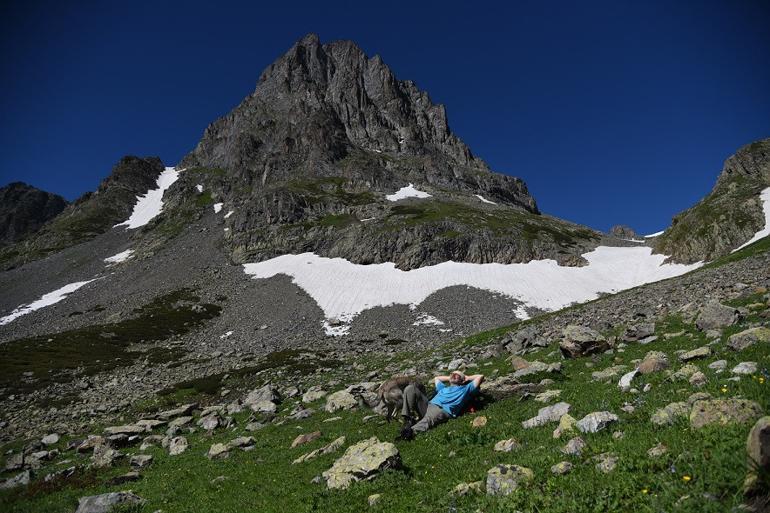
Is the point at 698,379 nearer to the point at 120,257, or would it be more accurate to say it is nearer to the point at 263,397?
the point at 263,397

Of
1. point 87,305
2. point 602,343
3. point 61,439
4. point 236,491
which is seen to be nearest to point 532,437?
point 236,491

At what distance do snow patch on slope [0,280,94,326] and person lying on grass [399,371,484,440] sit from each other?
114 meters

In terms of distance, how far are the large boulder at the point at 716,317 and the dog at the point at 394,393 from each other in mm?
12888

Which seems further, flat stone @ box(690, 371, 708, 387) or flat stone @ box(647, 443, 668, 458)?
flat stone @ box(690, 371, 708, 387)

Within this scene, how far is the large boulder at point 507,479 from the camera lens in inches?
297

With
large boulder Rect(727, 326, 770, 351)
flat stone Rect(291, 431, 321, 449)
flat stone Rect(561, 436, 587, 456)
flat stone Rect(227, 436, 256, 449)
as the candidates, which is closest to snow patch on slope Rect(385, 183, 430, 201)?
flat stone Rect(227, 436, 256, 449)

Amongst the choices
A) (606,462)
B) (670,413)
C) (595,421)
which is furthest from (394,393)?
(670,413)

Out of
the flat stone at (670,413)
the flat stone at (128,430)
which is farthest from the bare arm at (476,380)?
the flat stone at (128,430)

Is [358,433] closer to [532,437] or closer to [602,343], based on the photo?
[532,437]

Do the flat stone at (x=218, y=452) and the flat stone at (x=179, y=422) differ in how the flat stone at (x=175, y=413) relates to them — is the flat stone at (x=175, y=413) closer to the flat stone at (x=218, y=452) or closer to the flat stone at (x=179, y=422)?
the flat stone at (x=179, y=422)

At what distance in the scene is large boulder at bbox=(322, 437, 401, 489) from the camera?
10.2 m

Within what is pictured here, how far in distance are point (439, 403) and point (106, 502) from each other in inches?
442

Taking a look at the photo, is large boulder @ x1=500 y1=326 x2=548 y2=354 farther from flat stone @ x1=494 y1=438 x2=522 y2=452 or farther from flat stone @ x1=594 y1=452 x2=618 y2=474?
flat stone @ x1=594 y1=452 x2=618 y2=474

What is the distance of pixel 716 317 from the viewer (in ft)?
57.1
